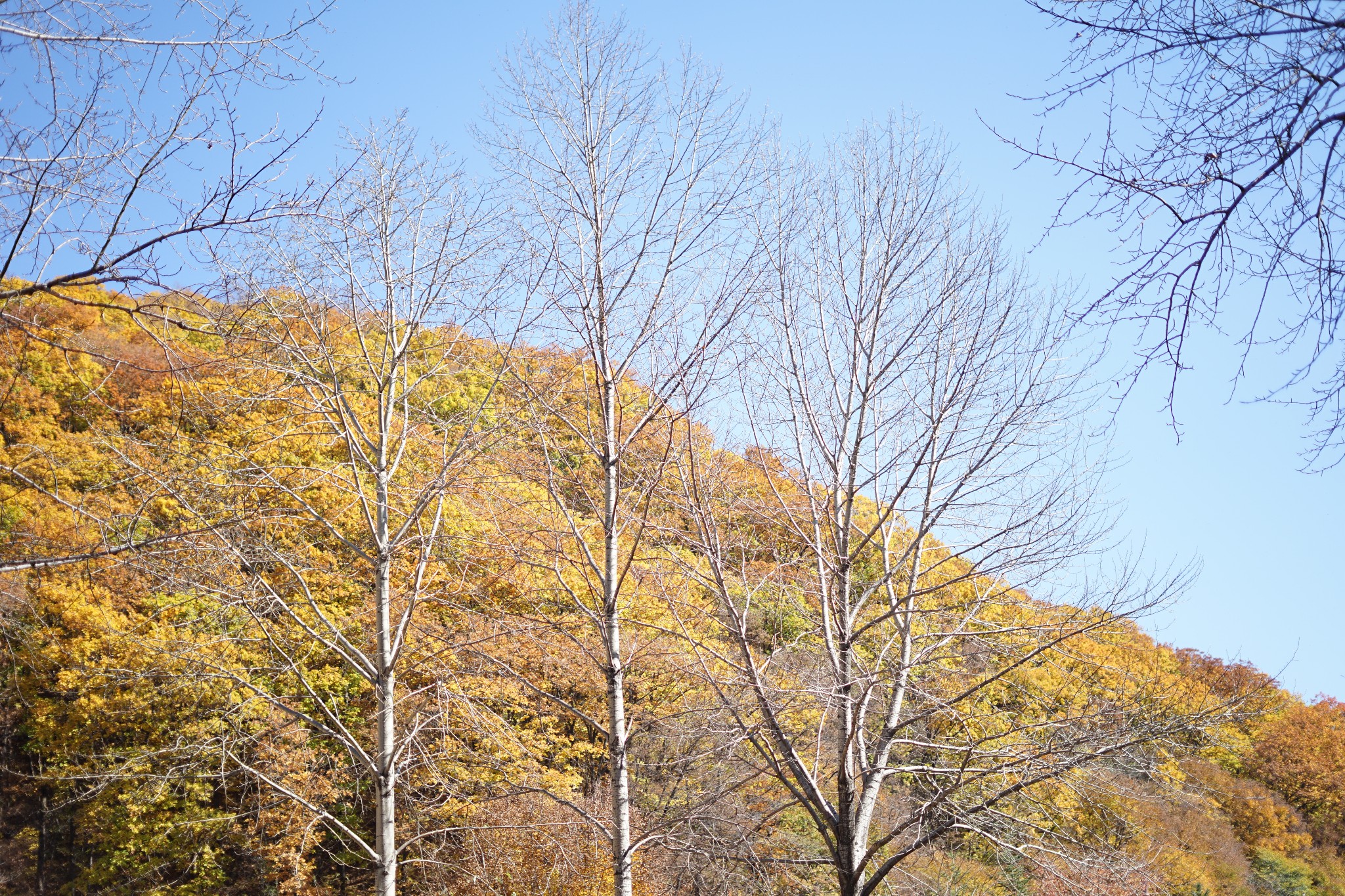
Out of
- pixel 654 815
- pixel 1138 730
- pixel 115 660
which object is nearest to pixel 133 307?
pixel 1138 730

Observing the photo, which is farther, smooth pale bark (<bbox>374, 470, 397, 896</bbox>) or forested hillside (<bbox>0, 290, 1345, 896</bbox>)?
smooth pale bark (<bbox>374, 470, 397, 896</bbox>)

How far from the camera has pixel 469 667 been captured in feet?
29.3

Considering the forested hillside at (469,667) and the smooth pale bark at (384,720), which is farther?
the smooth pale bark at (384,720)

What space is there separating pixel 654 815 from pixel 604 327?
8587 millimetres

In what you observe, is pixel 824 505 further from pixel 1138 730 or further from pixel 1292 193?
pixel 1292 193

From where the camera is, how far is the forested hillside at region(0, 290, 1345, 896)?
5.79m

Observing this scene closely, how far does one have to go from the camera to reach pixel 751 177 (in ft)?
22.1

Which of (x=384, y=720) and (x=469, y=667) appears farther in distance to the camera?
(x=469, y=667)

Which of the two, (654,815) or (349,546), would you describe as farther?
(654,815)

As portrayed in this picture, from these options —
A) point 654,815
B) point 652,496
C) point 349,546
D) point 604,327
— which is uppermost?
point 604,327

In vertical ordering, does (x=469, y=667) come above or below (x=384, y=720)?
above

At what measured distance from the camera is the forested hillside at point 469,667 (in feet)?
19.0

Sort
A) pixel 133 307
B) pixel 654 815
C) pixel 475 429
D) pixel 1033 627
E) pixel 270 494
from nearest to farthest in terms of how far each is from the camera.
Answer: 1. pixel 133 307
2. pixel 1033 627
3. pixel 475 429
4. pixel 270 494
5. pixel 654 815

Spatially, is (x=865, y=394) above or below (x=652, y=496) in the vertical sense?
above
